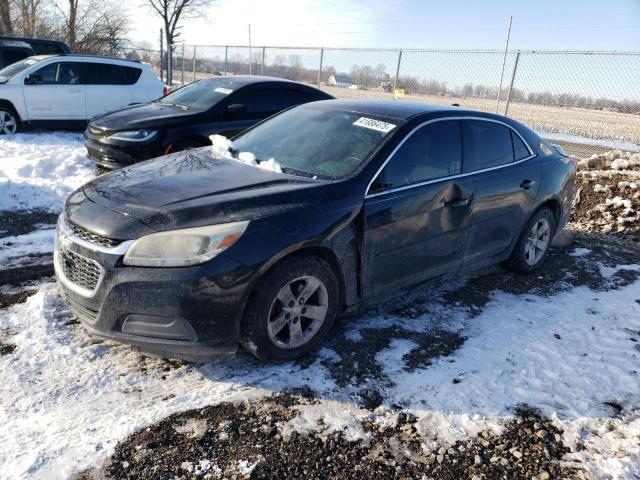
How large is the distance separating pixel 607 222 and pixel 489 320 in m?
4.12

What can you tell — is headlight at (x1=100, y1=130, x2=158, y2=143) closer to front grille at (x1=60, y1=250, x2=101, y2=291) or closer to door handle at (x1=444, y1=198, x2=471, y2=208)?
front grille at (x1=60, y1=250, x2=101, y2=291)

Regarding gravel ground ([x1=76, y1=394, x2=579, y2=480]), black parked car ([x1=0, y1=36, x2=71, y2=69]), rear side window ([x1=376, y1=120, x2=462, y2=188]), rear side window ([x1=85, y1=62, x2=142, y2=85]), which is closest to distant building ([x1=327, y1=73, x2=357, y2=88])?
rear side window ([x1=85, y1=62, x2=142, y2=85])

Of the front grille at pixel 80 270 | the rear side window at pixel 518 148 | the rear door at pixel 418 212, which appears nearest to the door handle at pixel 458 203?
the rear door at pixel 418 212

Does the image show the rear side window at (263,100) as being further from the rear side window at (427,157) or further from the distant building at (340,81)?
the distant building at (340,81)

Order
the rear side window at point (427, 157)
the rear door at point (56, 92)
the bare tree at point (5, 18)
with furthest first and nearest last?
the bare tree at point (5, 18) < the rear door at point (56, 92) < the rear side window at point (427, 157)

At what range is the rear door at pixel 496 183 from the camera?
4238mm

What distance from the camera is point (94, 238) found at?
2943mm

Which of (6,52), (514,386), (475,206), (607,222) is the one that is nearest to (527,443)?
(514,386)

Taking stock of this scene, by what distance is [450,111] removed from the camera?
421 centimetres

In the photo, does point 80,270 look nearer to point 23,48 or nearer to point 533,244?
point 533,244

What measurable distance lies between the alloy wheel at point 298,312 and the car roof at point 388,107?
5.17 feet

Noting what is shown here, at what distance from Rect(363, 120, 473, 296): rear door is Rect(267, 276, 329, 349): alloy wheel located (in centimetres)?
42

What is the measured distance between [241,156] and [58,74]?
8.50 m

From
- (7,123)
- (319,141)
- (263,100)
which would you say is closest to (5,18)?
(7,123)
